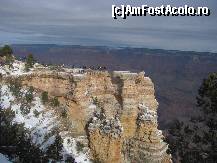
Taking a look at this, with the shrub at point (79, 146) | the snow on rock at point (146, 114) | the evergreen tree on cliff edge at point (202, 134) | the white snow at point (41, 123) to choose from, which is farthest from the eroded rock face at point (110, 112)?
the evergreen tree on cliff edge at point (202, 134)

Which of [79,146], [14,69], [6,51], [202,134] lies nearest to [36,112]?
[79,146]

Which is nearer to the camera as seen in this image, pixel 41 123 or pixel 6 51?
pixel 41 123

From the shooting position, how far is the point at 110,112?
177 feet

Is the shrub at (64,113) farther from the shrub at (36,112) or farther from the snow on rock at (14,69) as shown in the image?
the snow on rock at (14,69)

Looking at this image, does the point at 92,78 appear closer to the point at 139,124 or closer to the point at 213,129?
the point at 139,124

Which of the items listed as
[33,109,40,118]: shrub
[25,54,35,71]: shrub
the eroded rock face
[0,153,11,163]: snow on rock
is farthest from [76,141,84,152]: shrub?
[0,153,11,163]: snow on rock

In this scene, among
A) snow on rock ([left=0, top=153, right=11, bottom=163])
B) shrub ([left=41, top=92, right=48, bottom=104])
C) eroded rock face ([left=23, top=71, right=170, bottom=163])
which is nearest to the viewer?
snow on rock ([left=0, top=153, right=11, bottom=163])

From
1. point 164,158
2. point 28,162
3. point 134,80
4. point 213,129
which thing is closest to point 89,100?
point 134,80

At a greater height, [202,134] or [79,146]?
[202,134]

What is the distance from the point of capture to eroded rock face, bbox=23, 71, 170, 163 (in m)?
50.9

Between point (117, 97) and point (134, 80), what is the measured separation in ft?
8.29

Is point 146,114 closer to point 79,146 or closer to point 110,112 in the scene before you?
point 110,112

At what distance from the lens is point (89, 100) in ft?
176

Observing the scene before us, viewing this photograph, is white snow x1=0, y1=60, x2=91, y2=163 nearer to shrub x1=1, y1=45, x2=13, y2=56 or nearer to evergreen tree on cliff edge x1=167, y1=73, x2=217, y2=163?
shrub x1=1, y1=45, x2=13, y2=56
